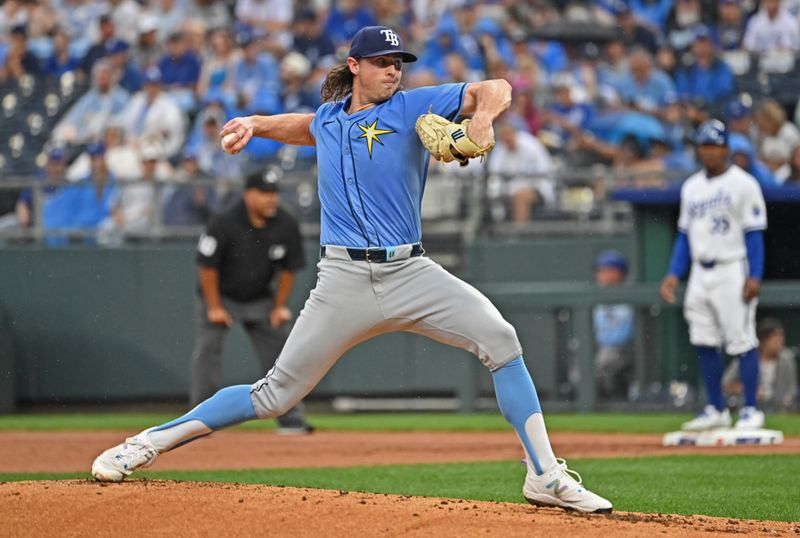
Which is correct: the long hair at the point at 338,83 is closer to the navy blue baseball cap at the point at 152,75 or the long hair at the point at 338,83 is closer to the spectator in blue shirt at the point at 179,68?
the navy blue baseball cap at the point at 152,75

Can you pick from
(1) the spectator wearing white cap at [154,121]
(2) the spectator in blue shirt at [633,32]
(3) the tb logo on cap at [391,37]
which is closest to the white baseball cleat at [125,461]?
(3) the tb logo on cap at [391,37]

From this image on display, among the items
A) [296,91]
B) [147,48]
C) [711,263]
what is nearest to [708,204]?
[711,263]

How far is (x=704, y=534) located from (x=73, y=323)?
414 inches

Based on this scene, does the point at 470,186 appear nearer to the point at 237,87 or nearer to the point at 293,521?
the point at 237,87

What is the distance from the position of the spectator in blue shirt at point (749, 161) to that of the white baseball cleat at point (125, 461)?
8353 mm

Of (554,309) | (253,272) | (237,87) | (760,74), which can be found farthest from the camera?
(237,87)

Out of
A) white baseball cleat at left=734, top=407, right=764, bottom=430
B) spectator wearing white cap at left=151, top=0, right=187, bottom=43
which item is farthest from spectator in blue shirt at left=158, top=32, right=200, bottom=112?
white baseball cleat at left=734, top=407, right=764, bottom=430

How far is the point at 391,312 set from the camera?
5.57m

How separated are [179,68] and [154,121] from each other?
1.49 m

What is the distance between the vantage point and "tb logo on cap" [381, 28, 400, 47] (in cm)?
560

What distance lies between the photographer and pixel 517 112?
50.5 feet

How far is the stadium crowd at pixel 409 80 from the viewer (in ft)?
46.0

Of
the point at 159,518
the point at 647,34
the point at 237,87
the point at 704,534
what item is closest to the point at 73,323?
the point at 237,87

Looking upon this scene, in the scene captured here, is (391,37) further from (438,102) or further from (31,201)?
(31,201)
